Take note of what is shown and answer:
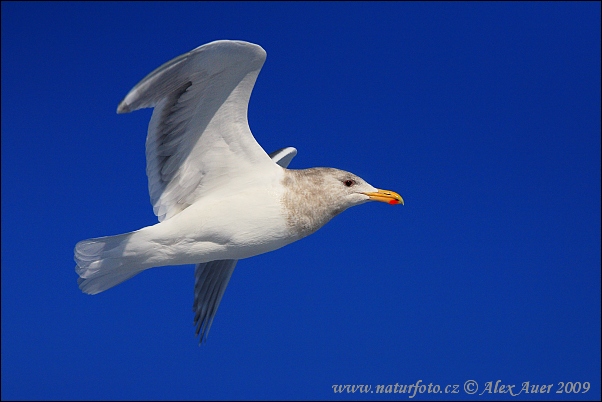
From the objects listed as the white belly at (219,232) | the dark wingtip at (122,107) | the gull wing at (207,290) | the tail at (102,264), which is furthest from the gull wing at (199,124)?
the gull wing at (207,290)

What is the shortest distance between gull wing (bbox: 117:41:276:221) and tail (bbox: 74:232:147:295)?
373mm

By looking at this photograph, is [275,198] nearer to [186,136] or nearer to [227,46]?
[186,136]

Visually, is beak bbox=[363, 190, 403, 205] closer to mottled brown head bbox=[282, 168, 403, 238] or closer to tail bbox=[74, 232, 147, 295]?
mottled brown head bbox=[282, 168, 403, 238]

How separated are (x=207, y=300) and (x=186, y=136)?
5.56ft

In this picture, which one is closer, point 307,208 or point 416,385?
point 307,208

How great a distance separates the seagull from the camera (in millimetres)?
4355

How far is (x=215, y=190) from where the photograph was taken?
15.3 ft

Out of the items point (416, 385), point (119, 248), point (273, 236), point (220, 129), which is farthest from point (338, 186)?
point (416, 385)

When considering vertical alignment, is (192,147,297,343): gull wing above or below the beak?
below

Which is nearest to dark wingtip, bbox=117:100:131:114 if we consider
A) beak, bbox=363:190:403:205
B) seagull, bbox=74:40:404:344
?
seagull, bbox=74:40:404:344

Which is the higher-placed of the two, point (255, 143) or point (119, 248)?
point (255, 143)

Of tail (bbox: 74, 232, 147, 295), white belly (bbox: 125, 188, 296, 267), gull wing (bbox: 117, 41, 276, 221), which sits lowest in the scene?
tail (bbox: 74, 232, 147, 295)

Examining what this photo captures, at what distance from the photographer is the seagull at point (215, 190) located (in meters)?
4.36

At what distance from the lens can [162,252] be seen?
14.9ft
